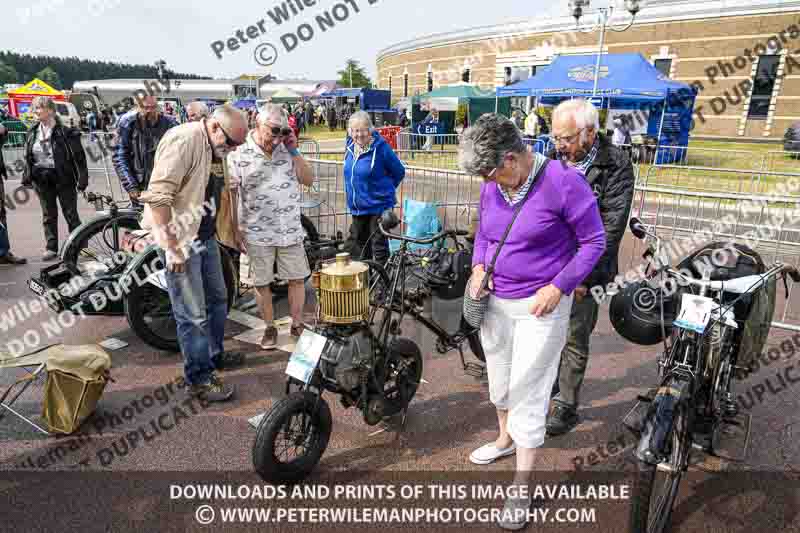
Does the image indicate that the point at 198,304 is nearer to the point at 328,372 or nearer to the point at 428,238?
the point at 328,372

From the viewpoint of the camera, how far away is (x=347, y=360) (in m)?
2.78

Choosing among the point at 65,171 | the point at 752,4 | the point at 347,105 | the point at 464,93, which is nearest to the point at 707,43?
the point at 752,4

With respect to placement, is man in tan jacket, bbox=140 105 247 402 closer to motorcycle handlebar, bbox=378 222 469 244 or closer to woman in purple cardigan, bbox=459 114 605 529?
motorcycle handlebar, bbox=378 222 469 244

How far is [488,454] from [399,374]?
26.1 inches

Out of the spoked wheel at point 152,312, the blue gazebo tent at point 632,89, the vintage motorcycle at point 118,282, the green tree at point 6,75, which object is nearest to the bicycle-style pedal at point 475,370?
the vintage motorcycle at point 118,282

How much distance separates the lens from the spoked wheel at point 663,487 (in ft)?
7.34

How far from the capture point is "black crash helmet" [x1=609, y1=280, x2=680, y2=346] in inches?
117

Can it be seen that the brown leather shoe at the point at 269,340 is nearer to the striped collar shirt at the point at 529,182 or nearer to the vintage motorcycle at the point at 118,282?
the vintage motorcycle at the point at 118,282

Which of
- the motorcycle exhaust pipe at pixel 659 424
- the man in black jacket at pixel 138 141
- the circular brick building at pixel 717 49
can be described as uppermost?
the circular brick building at pixel 717 49

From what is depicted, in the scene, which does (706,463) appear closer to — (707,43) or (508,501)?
(508,501)

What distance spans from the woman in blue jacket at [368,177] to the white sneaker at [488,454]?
2165 mm

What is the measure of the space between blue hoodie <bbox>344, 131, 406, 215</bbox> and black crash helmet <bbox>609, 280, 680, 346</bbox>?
96.2 inches

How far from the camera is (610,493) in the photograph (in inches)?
110

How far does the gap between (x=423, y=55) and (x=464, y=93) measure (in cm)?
3330
